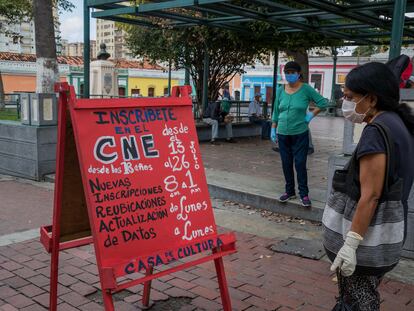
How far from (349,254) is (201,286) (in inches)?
73.5

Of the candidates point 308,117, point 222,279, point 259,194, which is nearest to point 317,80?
point 259,194

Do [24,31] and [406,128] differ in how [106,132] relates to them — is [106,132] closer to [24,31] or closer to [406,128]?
[406,128]

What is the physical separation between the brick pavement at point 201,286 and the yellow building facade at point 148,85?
38884 millimetres

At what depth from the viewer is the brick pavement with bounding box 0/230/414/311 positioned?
354 cm

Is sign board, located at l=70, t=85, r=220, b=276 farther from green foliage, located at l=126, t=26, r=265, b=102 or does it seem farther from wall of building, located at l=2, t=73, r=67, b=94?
wall of building, located at l=2, t=73, r=67, b=94

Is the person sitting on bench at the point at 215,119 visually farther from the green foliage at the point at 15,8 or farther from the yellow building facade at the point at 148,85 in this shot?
the yellow building facade at the point at 148,85

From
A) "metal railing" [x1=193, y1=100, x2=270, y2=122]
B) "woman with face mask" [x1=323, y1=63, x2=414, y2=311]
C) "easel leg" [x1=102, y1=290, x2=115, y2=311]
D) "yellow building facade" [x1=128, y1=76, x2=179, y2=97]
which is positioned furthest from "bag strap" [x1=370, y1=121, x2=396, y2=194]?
"yellow building facade" [x1=128, y1=76, x2=179, y2=97]

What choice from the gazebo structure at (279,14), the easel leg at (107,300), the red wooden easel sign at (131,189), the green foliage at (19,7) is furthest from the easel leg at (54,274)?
the green foliage at (19,7)

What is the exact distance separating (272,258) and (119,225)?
7.41 feet

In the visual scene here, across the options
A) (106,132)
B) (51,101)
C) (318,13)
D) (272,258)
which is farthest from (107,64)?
(106,132)

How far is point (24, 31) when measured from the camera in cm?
7069

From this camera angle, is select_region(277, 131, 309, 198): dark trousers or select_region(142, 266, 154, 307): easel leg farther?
select_region(277, 131, 309, 198): dark trousers

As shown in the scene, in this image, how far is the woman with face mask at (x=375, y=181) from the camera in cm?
221

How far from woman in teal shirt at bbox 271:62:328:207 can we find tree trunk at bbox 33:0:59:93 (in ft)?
20.0
